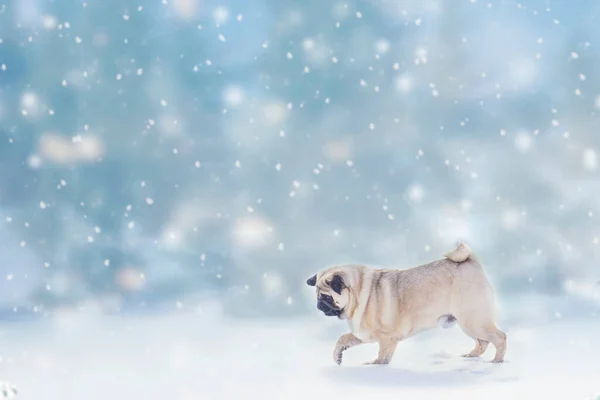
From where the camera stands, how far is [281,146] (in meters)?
2.77

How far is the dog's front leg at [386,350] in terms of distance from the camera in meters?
2.26

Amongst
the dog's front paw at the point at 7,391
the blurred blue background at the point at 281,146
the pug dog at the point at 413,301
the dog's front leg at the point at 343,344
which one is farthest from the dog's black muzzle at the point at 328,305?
the dog's front paw at the point at 7,391

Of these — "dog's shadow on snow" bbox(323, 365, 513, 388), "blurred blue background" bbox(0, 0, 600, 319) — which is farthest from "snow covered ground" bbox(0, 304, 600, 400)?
"blurred blue background" bbox(0, 0, 600, 319)

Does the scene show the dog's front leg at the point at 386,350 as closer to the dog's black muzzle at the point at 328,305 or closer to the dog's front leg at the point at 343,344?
the dog's front leg at the point at 343,344

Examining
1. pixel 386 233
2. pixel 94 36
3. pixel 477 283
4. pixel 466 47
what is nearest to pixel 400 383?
pixel 477 283

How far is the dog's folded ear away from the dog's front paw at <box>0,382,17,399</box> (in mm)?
1092

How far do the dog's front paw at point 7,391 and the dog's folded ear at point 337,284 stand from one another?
109 centimetres

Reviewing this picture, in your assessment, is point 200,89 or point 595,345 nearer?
point 595,345

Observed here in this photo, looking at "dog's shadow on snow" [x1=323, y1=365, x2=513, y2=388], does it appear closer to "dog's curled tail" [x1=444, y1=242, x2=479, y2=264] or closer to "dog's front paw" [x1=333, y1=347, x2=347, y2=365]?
"dog's front paw" [x1=333, y1=347, x2=347, y2=365]

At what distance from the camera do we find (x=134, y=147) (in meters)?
2.77

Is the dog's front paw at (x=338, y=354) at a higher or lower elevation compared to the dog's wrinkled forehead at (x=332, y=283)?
lower

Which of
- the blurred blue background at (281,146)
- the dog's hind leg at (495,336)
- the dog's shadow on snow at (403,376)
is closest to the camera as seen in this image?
the dog's shadow on snow at (403,376)

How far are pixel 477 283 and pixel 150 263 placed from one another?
1.30 metres

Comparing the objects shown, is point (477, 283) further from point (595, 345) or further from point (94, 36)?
point (94, 36)
